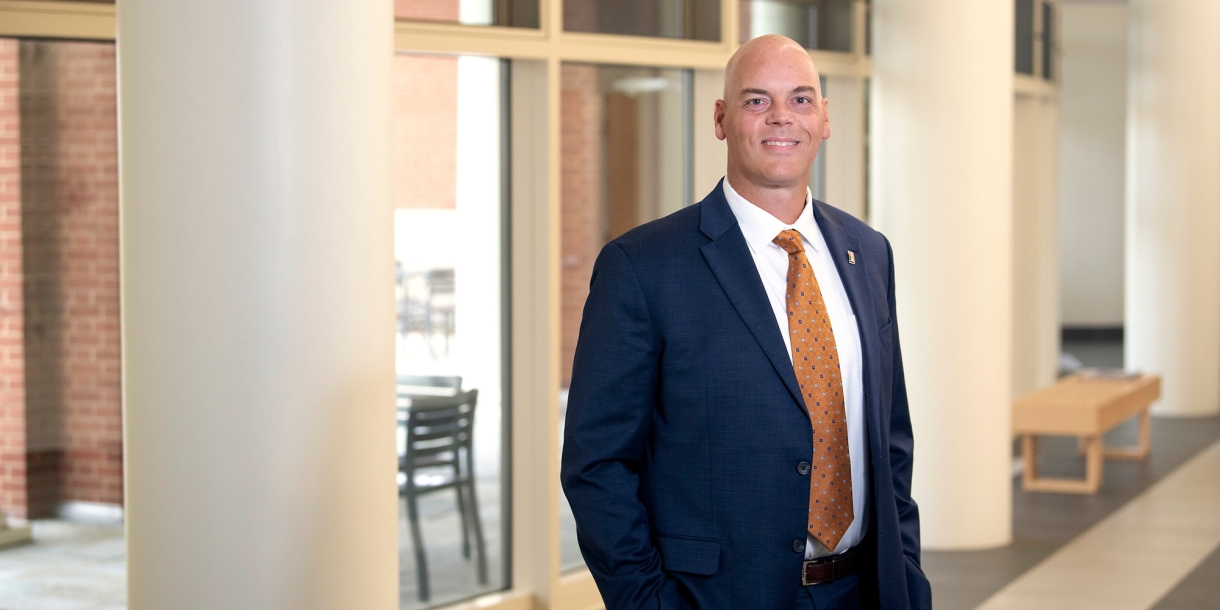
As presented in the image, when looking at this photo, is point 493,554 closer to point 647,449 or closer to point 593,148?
point 593,148

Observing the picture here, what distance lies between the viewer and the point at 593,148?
5.07 m

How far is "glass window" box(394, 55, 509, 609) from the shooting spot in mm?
4613

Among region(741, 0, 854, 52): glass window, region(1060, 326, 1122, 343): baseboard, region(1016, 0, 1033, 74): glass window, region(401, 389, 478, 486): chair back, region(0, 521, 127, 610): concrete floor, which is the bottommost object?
region(0, 521, 127, 610): concrete floor

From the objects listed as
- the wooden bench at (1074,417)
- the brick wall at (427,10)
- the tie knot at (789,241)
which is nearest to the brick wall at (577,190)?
the brick wall at (427,10)

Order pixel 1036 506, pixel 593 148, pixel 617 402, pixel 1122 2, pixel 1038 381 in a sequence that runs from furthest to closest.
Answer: pixel 1122 2
pixel 1038 381
pixel 1036 506
pixel 593 148
pixel 617 402

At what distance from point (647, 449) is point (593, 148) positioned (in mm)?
3005

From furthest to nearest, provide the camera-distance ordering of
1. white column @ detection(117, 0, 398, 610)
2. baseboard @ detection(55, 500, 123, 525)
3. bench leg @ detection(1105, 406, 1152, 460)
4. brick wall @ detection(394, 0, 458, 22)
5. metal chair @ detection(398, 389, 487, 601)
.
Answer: bench leg @ detection(1105, 406, 1152, 460) < metal chair @ detection(398, 389, 487, 601) < brick wall @ detection(394, 0, 458, 22) < baseboard @ detection(55, 500, 123, 525) < white column @ detection(117, 0, 398, 610)

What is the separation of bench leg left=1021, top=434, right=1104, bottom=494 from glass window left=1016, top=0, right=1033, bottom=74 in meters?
2.89

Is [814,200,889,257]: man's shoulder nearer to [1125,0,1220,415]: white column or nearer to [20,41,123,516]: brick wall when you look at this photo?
[20,41,123,516]: brick wall

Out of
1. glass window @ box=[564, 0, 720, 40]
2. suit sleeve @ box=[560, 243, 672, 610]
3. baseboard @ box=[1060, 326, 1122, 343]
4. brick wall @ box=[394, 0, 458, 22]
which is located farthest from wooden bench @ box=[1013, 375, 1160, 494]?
baseboard @ box=[1060, 326, 1122, 343]

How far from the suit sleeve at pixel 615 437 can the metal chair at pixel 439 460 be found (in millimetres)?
2615

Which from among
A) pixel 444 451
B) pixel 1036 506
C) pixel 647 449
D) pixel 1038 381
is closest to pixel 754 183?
pixel 647 449

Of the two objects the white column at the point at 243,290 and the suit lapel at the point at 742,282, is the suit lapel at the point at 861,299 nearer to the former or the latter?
the suit lapel at the point at 742,282

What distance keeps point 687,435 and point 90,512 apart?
2698 millimetres
